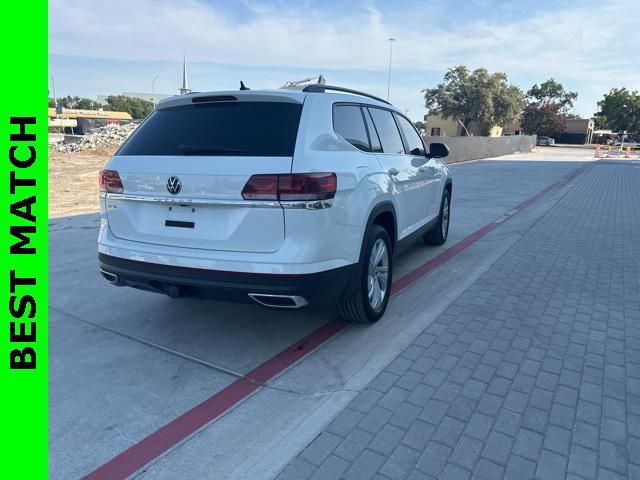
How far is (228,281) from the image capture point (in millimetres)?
2990

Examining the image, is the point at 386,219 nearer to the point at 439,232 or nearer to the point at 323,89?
the point at 323,89

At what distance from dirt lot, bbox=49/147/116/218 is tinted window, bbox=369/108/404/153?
6.80m

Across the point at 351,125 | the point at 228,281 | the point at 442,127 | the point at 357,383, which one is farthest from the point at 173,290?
the point at 442,127

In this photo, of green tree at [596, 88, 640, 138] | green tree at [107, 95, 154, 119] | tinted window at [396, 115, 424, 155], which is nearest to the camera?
tinted window at [396, 115, 424, 155]

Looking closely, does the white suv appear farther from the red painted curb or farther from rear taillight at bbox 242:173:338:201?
the red painted curb

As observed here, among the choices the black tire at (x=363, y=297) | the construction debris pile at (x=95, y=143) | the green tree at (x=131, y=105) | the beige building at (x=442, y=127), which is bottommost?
the black tire at (x=363, y=297)

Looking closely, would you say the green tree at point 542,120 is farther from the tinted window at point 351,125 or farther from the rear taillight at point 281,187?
the rear taillight at point 281,187

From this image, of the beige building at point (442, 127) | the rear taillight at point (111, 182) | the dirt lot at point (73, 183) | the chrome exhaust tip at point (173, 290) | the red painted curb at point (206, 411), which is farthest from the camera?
the beige building at point (442, 127)

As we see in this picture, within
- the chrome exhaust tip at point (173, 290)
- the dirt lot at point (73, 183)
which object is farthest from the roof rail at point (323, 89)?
the dirt lot at point (73, 183)

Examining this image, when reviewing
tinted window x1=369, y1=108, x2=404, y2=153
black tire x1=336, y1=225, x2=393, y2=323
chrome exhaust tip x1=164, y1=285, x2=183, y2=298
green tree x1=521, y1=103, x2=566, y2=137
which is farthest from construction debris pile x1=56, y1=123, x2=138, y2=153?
green tree x1=521, y1=103, x2=566, y2=137

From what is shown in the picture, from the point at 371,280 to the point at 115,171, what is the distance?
2191mm

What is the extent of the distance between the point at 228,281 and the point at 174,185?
748 millimetres

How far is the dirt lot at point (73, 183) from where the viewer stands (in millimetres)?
9561

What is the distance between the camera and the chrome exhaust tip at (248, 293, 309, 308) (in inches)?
116
